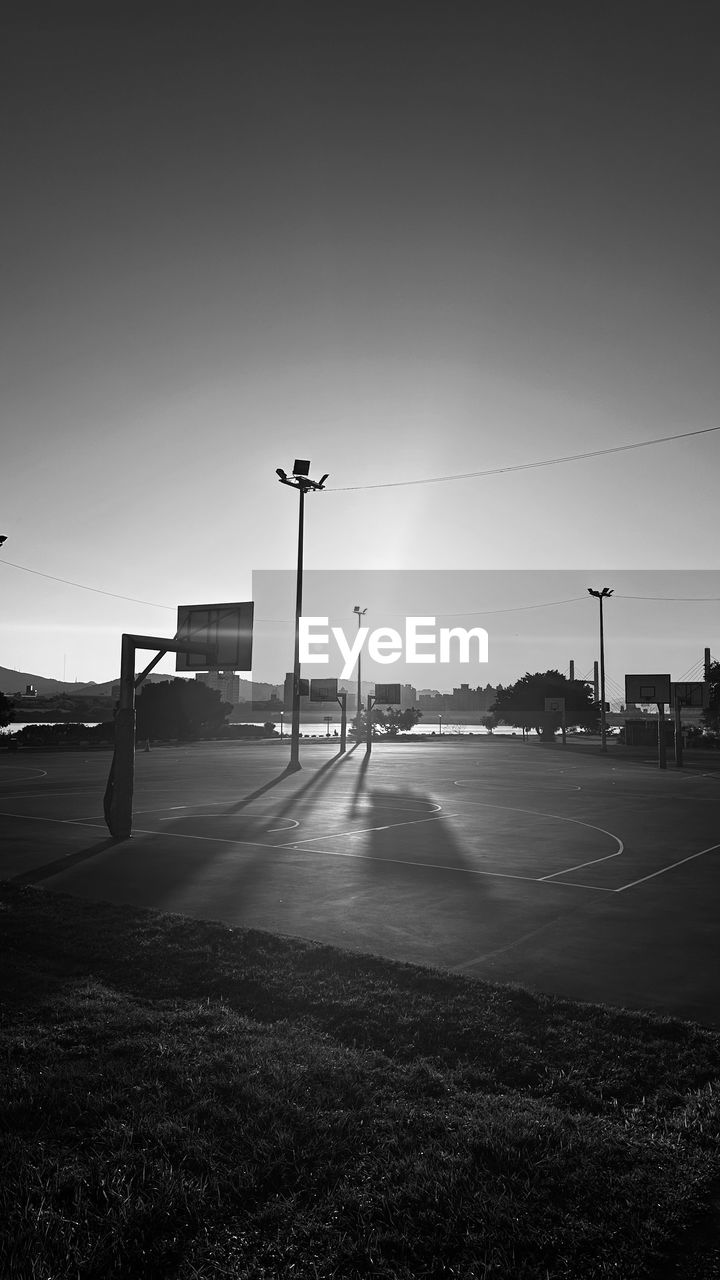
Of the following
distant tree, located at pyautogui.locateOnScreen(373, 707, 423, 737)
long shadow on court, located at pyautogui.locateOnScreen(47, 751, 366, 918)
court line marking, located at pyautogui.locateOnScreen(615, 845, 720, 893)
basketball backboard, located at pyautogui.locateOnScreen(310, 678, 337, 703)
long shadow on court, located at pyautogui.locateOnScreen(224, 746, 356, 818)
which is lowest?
long shadow on court, located at pyautogui.locateOnScreen(224, 746, 356, 818)

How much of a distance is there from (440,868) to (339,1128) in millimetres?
9117

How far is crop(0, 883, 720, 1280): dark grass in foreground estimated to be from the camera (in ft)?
12.1

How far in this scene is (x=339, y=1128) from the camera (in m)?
4.73

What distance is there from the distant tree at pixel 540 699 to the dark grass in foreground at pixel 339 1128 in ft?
260

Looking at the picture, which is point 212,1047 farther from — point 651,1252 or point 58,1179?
point 651,1252

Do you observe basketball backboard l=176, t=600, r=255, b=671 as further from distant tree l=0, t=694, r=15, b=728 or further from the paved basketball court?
distant tree l=0, t=694, r=15, b=728

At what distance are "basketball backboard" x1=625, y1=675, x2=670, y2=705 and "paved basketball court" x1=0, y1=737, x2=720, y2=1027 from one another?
20.1m

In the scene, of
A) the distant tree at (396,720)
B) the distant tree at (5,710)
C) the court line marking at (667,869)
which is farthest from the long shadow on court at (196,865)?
the distant tree at (396,720)

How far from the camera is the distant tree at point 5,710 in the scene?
169 ft

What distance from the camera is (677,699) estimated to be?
46406 mm

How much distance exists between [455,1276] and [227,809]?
18.4 metres

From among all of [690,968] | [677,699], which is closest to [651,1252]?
[690,968]

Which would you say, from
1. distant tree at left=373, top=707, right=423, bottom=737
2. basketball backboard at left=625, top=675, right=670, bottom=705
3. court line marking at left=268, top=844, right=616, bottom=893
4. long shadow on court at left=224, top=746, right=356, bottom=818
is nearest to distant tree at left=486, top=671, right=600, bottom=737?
distant tree at left=373, top=707, right=423, bottom=737

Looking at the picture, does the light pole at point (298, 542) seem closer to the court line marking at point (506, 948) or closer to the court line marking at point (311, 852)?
the court line marking at point (311, 852)
